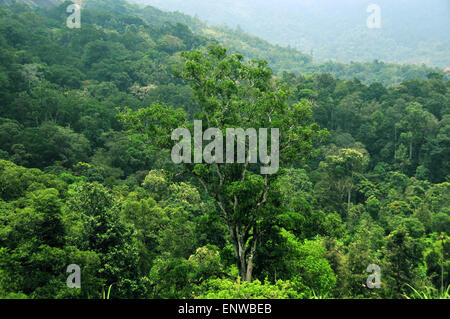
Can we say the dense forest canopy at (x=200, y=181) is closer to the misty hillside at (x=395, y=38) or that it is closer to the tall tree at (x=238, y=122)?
the tall tree at (x=238, y=122)

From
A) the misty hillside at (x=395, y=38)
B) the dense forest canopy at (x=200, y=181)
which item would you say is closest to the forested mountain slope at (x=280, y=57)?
the dense forest canopy at (x=200, y=181)

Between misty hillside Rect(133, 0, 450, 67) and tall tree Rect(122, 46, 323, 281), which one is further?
misty hillside Rect(133, 0, 450, 67)

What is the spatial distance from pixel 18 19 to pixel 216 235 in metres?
51.1

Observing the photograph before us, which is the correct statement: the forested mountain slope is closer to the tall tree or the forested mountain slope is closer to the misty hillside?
the misty hillside

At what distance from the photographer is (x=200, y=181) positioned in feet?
32.0

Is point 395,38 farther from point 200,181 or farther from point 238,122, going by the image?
point 200,181

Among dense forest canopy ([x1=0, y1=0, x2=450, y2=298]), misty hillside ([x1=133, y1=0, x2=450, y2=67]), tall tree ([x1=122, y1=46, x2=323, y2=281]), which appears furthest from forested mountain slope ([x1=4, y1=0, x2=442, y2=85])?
tall tree ([x1=122, y1=46, x2=323, y2=281])

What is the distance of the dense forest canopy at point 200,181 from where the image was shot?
9398 mm

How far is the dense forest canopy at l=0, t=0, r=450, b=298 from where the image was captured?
9.40 m

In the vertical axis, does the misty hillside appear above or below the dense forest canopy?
above

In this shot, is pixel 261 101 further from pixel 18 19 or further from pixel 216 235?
pixel 18 19

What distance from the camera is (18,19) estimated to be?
54375 mm
